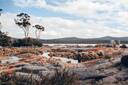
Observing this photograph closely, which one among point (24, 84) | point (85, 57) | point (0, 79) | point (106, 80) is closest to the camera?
point (24, 84)

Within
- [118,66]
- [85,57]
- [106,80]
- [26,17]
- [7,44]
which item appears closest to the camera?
[106,80]

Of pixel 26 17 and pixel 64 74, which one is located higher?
pixel 26 17

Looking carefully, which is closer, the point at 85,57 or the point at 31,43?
the point at 85,57

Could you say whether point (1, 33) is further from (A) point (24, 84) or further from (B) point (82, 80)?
(A) point (24, 84)

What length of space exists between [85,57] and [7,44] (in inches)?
1787

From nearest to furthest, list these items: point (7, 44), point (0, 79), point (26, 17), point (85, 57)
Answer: point (0, 79)
point (85, 57)
point (7, 44)
point (26, 17)

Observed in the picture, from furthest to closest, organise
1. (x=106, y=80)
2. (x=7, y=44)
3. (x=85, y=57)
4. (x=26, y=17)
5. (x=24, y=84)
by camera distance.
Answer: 1. (x=26, y=17)
2. (x=7, y=44)
3. (x=85, y=57)
4. (x=106, y=80)
5. (x=24, y=84)

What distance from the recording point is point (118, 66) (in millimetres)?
27969

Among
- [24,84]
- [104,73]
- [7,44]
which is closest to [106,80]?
[104,73]

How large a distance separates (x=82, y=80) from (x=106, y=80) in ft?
4.96

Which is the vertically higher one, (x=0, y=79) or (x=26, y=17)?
(x=26, y=17)

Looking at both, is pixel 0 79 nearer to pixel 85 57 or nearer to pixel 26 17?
pixel 85 57

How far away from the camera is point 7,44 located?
106 metres

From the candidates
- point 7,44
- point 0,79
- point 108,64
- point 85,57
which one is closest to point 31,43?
point 7,44
